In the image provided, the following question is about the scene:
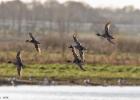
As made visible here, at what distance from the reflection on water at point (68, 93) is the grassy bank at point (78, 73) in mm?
1406

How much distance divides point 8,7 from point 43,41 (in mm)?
33286

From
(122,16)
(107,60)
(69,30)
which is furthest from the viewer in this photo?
(122,16)

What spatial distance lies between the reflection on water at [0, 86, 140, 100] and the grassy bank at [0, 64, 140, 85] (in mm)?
1406

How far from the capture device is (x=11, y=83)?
135ft

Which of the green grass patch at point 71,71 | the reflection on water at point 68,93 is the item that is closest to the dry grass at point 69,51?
the green grass patch at point 71,71

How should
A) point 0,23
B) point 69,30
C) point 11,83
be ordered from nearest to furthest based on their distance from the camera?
point 11,83 < point 69,30 < point 0,23

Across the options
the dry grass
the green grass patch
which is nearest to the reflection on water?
the green grass patch

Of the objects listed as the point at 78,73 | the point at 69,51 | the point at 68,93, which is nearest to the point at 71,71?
the point at 78,73

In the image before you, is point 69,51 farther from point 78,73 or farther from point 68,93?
point 68,93

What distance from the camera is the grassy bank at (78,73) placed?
140 ft

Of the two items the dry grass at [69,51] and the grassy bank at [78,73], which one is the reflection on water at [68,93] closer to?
the grassy bank at [78,73]

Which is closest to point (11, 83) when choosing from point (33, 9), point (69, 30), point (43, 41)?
point (43, 41)

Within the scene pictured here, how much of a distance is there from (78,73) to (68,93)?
5391 mm

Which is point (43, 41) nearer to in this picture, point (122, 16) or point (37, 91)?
point (37, 91)
